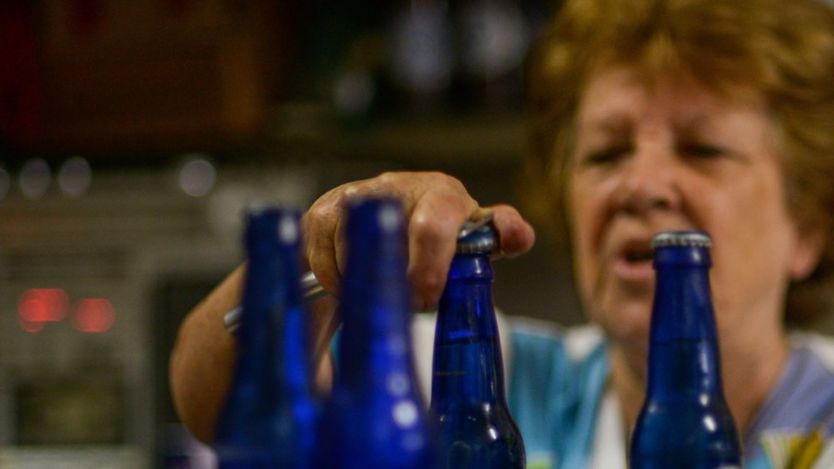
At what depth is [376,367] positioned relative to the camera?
0.35m

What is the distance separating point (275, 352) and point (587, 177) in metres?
0.66

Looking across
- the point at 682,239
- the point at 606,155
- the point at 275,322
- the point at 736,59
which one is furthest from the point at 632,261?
the point at 275,322

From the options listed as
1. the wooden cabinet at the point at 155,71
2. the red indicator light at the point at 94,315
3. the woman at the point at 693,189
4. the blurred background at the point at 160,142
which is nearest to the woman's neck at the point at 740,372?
the woman at the point at 693,189

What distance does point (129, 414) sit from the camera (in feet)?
6.38

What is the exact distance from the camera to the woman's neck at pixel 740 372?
957 millimetres

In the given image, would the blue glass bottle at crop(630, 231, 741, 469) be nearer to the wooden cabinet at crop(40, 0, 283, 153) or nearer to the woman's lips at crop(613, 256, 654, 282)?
the woman's lips at crop(613, 256, 654, 282)

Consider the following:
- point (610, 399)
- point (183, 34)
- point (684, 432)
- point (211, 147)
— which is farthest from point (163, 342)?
point (684, 432)

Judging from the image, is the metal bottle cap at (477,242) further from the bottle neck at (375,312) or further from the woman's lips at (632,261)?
the woman's lips at (632,261)

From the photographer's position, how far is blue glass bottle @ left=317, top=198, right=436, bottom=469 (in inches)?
13.7

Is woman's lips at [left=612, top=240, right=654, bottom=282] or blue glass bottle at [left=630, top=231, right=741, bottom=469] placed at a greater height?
woman's lips at [left=612, top=240, right=654, bottom=282]

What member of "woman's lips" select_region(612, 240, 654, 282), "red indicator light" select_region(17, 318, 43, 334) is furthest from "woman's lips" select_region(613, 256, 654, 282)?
"red indicator light" select_region(17, 318, 43, 334)

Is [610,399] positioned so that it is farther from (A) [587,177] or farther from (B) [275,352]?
(B) [275,352]

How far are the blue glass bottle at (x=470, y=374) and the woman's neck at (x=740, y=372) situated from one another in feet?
1.53

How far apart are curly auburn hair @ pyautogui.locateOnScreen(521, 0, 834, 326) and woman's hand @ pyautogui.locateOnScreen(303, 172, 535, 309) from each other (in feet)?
1.75
